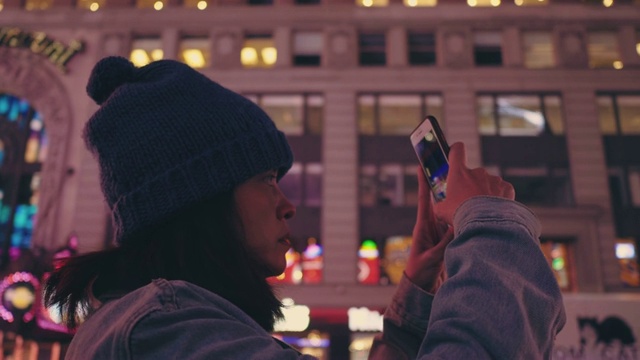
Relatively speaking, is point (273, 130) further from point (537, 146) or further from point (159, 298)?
point (537, 146)

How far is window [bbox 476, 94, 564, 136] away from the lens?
20.8 m

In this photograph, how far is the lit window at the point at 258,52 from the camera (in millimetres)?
22047

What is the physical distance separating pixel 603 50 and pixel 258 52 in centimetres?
1467

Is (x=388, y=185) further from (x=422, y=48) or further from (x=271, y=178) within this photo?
(x=271, y=178)

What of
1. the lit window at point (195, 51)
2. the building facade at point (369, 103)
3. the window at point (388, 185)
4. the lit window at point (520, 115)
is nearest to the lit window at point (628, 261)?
the building facade at point (369, 103)

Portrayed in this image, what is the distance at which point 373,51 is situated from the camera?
72.2ft

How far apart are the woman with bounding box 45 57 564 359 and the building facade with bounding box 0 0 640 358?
1769 centimetres

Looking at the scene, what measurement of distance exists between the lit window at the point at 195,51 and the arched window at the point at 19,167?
6.92m

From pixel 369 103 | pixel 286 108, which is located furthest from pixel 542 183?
pixel 286 108

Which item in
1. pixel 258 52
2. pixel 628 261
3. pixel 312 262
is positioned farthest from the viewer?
pixel 258 52

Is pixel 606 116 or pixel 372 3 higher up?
pixel 372 3

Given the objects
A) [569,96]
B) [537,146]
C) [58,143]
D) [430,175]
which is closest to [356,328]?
[537,146]

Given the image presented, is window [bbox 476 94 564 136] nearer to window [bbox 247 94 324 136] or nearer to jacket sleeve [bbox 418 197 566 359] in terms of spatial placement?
window [bbox 247 94 324 136]

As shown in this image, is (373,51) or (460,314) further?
(373,51)
